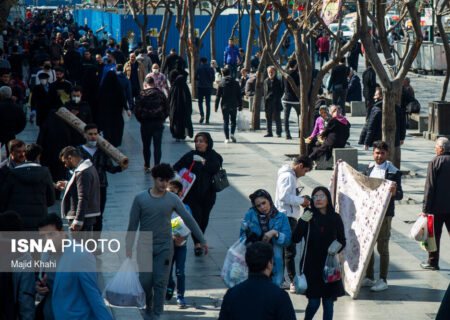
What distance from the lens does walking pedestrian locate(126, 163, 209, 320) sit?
8211 millimetres

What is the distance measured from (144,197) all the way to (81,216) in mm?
1609

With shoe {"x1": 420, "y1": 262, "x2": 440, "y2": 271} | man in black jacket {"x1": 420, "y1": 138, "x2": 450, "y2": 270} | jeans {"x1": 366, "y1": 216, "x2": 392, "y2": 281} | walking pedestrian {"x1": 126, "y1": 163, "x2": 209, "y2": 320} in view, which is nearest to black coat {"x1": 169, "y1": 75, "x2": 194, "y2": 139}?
man in black jacket {"x1": 420, "y1": 138, "x2": 450, "y2": 270}

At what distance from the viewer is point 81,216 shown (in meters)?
9.63

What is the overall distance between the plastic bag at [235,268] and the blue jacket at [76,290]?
2027mm

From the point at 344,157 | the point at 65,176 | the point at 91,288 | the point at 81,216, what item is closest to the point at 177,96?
the point at 344,157

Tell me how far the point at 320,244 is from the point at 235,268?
85cm

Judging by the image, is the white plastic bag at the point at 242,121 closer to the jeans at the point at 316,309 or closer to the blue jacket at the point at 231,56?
the jeans at the point at 316,309

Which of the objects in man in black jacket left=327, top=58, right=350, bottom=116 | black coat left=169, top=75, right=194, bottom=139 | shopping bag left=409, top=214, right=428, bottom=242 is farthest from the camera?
man in black jacket left=327, top=58, right=350, bottom=116

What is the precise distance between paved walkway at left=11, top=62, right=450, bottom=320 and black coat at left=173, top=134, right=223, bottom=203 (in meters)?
0.82

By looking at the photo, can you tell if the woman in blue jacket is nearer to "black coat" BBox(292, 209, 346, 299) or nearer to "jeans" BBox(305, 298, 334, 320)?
"black coat" BBox(292, 209, 346, 299)

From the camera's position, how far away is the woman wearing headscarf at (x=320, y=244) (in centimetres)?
820

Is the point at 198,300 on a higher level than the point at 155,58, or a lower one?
lower

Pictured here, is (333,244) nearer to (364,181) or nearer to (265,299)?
(364,181)

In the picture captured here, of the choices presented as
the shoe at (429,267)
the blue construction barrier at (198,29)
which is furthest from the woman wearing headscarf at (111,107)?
the blue construction barrier at (198,29)
